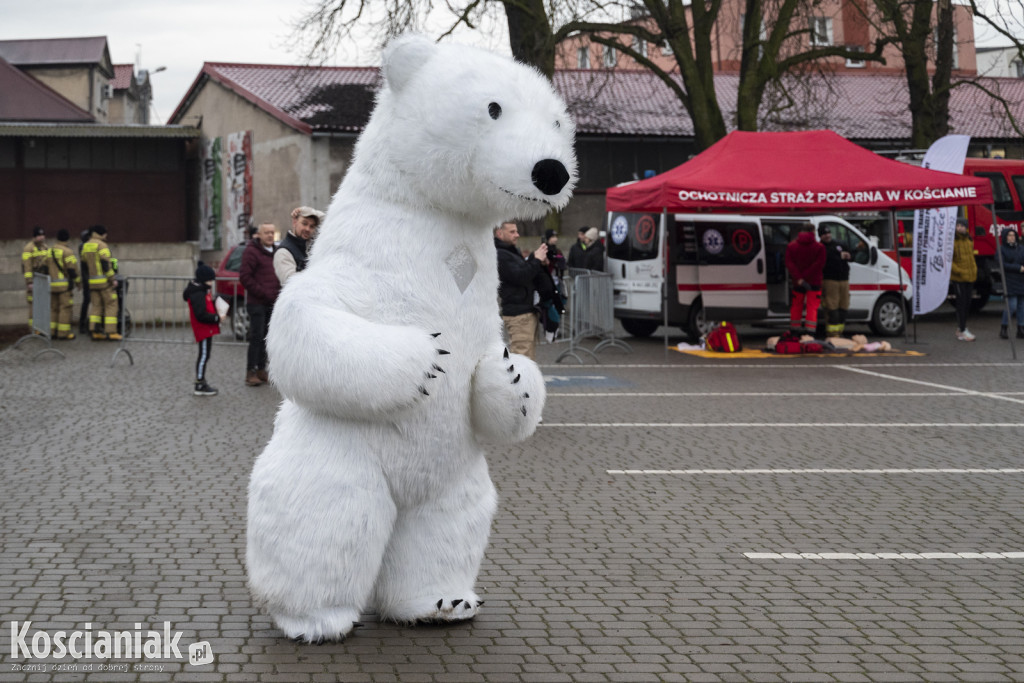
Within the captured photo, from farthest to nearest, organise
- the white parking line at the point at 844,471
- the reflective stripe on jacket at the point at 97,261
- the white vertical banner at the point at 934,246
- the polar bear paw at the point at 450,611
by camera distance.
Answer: the reflective stripe on jacket at the point at 97,261 → the white vertical banner at the point at 934,246 → the white parking line at the point at 844,471 → the polar bear paw at the point at 450,611

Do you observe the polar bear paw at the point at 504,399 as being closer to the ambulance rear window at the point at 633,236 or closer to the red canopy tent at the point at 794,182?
the red canopy tent at the point at 794,182

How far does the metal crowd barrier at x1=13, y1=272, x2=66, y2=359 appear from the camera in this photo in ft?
55.3

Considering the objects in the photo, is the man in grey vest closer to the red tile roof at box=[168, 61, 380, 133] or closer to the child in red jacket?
the child in red jacket

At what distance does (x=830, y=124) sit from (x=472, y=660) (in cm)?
3113

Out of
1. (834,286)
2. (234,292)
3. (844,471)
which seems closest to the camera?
(844,471)

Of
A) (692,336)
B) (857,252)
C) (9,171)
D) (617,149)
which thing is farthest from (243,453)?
(9,171)

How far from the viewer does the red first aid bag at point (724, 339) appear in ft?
57.6

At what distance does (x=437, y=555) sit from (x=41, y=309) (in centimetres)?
1424

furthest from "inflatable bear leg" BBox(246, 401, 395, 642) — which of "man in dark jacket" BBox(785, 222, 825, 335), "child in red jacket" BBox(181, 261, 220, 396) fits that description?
"man in dark jacket" BBox(785, 222, 825, 335)

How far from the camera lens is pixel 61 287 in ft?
63.3

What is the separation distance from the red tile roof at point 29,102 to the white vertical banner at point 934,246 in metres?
26.3

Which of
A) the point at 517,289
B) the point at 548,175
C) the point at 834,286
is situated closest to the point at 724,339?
the point at 834,286

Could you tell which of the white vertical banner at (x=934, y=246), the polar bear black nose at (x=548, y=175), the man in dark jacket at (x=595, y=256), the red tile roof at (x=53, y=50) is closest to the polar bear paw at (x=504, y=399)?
the polar bear black nose at (x=548, y=175)

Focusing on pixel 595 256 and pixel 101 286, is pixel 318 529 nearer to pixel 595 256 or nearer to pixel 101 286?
pixel 595 256
